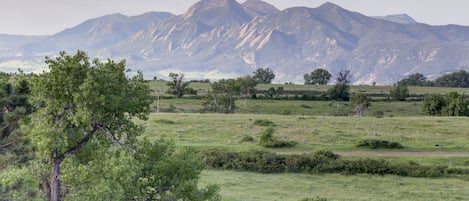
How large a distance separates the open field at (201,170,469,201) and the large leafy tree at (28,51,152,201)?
18.3 meters

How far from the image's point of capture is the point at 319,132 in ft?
206

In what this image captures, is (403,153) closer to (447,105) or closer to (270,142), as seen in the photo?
(270,142)

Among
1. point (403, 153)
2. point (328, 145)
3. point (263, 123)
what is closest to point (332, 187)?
point (403, 153)

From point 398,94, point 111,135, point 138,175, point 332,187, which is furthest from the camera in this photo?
point 398,94

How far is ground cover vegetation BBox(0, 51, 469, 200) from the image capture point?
15.2 m

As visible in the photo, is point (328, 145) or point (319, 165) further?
point (328, 145)

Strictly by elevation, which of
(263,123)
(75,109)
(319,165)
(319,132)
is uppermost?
(75,109)

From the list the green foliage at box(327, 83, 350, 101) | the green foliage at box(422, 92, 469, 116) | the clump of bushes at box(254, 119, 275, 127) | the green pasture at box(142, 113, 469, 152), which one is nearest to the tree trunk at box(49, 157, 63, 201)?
the green pasture at box(142, 113, 469, 152)

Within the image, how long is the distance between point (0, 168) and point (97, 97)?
9.40 meters

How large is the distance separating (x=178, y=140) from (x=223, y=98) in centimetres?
5536

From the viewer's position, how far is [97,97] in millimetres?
14914

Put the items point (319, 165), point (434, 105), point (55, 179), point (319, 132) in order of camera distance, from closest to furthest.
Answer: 1. point (55, 179)
2. point (319, 165)
3. point (319, 132)
4. point (434, 105)

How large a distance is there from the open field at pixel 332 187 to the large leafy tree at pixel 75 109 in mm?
18275

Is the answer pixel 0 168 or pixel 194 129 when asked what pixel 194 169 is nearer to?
pixel 0 168
